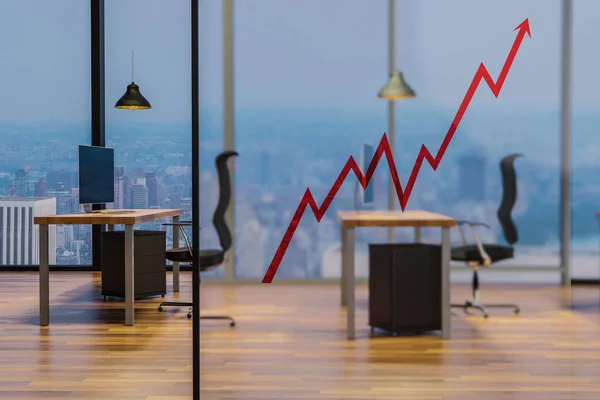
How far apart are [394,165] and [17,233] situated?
5.29m

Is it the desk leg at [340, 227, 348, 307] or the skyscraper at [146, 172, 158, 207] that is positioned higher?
the skyscraper at [146, 172, 158, 207]

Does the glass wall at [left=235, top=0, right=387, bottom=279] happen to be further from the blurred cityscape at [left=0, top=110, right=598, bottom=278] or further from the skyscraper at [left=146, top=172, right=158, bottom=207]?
the skyscraper at [left=146, top=172, right=158, bottom=207]

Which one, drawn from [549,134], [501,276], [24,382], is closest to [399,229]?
[501,276]

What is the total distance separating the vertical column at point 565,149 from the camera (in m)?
Result: 2.61

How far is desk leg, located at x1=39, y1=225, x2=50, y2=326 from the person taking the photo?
440 cm

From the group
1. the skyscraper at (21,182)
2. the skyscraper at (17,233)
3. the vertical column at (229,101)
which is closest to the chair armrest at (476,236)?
the vertical column at (229,101)

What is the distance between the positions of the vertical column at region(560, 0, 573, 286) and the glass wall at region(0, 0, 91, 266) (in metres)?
5.09

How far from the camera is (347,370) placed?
2.89 meters

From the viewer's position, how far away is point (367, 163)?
263cm

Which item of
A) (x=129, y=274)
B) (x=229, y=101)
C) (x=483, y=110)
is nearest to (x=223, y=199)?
(x=229, y=101)

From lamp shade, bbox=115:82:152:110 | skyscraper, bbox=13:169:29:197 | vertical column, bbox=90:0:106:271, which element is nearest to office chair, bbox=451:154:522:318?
lamp shade, bbox=115:82:152:110

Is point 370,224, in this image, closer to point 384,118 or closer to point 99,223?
point 384,118

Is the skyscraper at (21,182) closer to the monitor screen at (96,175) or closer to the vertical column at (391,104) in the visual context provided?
the monitor screen at (96,175)

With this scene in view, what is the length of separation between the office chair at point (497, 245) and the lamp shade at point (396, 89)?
453mm
